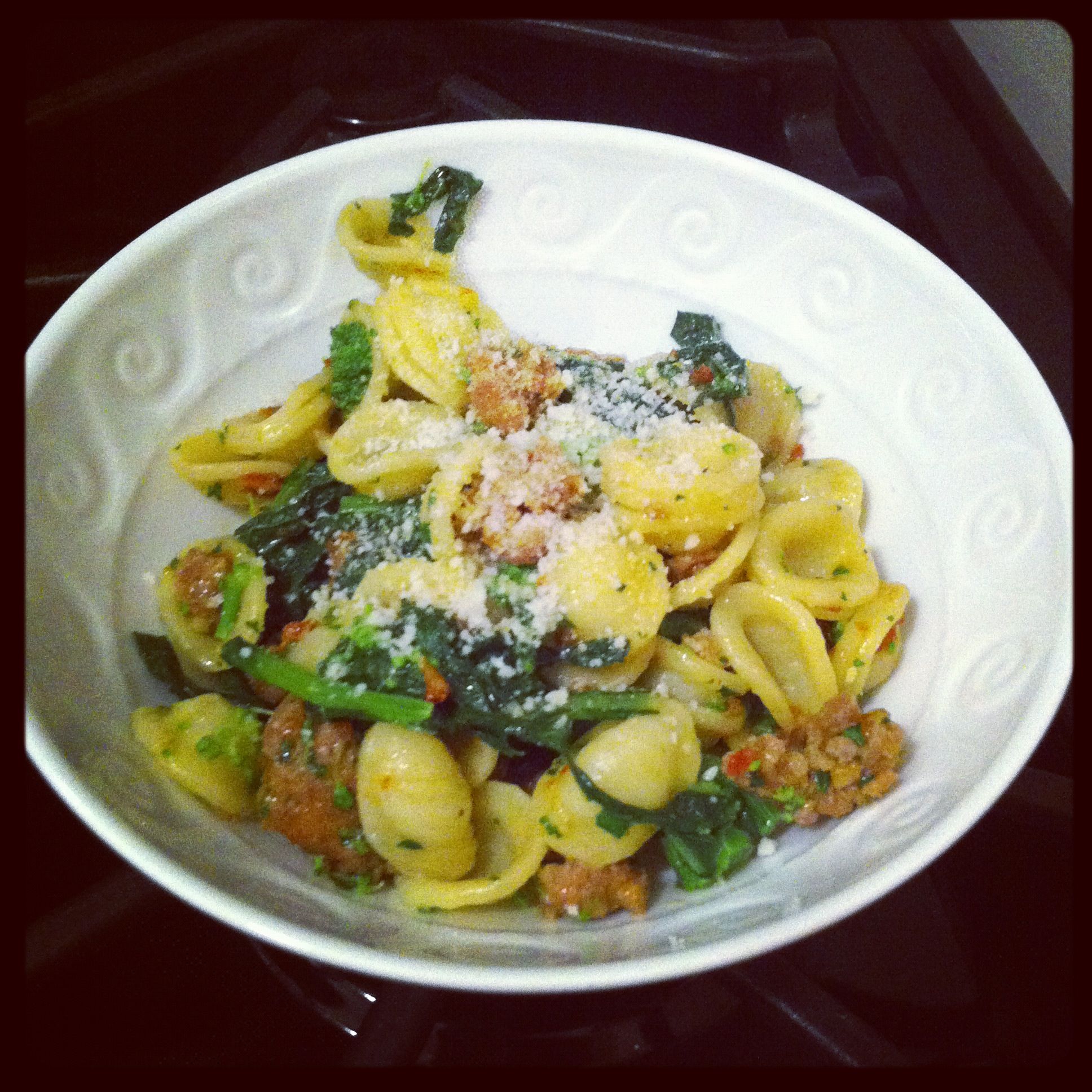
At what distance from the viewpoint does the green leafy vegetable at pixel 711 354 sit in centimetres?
247

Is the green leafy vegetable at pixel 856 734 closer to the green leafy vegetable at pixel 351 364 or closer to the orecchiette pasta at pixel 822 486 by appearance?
the orecchiette pasta at pixel 822 486

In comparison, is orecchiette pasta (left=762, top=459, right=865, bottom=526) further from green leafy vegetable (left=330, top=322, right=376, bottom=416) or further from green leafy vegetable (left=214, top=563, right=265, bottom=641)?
green leafy vegetable (left=214, top=563, right=265, bottom=641)

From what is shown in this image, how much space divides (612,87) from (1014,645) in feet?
8.57

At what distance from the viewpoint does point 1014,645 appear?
190cm

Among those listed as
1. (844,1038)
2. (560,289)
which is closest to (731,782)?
(844,1038)

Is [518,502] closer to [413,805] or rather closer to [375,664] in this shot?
[375,664]

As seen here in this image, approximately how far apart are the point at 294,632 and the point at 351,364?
2.46ft

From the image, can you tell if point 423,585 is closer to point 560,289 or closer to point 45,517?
point 45,517

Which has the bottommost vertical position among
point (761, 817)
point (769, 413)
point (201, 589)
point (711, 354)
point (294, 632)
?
point (761, 817)

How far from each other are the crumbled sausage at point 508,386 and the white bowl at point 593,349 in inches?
15.9

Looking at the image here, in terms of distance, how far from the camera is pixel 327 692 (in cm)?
198

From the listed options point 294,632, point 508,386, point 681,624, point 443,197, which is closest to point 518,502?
point 508,386

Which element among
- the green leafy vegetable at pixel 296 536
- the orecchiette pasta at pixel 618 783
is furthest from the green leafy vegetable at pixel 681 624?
the green leafy vegetable at pixel 296 536

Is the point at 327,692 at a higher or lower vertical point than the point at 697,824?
higher
